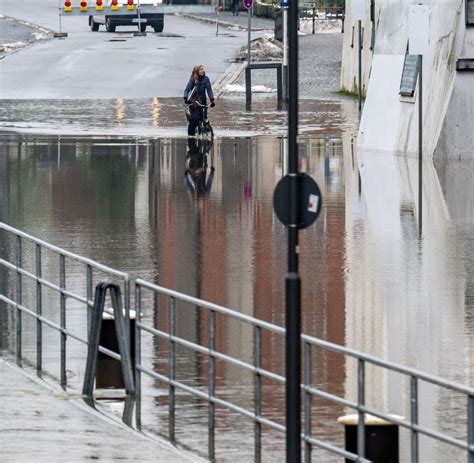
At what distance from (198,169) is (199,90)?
5320mm

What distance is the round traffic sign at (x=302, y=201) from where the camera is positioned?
8.12 m

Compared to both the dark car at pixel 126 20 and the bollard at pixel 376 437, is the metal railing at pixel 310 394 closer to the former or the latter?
the bollard at pixel 376 437

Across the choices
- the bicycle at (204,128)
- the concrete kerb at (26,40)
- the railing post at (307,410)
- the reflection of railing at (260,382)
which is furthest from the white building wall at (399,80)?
the concrete kerb at (26,40)

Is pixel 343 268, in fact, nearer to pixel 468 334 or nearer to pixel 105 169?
pixel 468 334

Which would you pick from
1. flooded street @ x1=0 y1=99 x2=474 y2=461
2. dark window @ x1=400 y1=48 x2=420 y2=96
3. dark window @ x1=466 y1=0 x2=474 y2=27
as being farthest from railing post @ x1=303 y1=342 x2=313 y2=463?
dark window @ x1=400 y1=48 x2=420 y2=96

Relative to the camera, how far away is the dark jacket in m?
33.6

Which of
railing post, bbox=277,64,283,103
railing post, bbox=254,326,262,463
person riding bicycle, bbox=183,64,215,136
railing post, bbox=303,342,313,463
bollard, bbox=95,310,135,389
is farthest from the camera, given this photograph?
railing post, bbox=277,64,283,103

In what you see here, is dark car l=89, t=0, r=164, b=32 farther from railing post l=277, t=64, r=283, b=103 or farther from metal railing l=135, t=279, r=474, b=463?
metal railing l=135, t=279, r=474, b=463

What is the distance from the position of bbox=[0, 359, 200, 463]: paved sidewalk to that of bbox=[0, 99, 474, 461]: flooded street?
32cm

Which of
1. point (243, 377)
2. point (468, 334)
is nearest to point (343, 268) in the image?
point (468, 334)

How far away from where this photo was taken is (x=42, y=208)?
74.8 ft

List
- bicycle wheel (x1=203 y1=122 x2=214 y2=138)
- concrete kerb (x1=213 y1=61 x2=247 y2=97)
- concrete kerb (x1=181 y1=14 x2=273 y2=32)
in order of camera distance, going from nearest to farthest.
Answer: bicycle wheel (x1=203 y1=122 x2=214 y2=138), concrete kerb (x1=213 y1=61 x2=247 y2=97), concrete kerb (x1=181 y1=14 x2=273 y2=32)

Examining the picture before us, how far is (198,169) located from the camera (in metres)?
28.7

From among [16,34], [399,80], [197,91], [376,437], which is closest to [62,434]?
[376,437]
